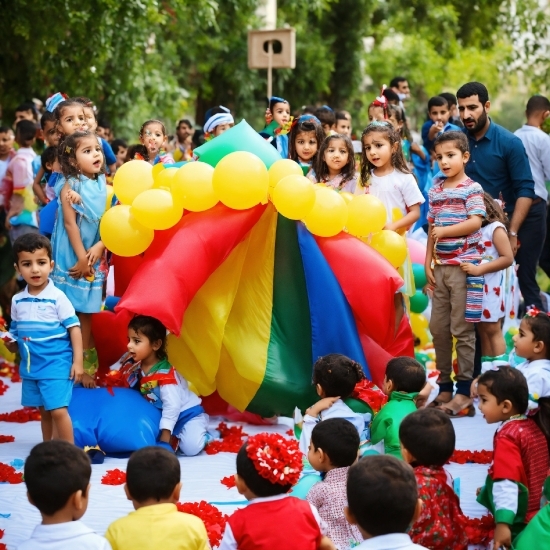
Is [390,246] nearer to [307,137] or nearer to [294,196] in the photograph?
[294,196]

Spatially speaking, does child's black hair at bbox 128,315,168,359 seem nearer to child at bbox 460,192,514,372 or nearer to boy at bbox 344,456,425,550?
child at bbox 460,192,514,372

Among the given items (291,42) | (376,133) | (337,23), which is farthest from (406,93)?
(337,23)

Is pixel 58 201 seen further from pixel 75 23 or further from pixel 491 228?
pixel 75 23

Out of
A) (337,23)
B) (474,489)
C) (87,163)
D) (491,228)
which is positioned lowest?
(474,489)

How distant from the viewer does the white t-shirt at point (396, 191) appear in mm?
6379

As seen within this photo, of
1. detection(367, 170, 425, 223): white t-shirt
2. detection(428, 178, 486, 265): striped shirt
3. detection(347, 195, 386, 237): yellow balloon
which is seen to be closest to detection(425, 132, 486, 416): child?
detection(428, 178, 486, 265): striped shirt

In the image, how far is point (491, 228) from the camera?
6062 mm

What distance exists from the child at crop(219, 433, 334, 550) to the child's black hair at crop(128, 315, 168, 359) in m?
2.07

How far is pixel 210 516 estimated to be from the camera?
4.31m

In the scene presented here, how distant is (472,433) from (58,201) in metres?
2.99

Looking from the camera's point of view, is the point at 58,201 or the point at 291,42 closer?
the point at 58,201

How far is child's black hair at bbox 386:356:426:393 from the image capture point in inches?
194

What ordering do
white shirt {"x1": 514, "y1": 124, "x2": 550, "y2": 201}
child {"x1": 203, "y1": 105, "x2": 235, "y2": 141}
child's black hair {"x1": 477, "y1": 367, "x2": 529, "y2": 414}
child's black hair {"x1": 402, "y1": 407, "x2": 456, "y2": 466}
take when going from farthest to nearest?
1. white shirt {"x1": 514, "y1": 124, "x2": 550, "y2": 201}
2. child {"x1": 203, "y1": 105, "x2": 235, "y2": 141}
3. child's black hair {"x1": 477, "y1": 367, "x2": 529, "y2": 414}
4. child's black hair {"x1": 402, "y1": 407, "x2": 456, "y2": 466}

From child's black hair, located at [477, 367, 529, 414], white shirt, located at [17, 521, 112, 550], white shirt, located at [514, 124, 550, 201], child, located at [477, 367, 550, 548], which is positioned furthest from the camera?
white shirt, located at [514, 124, 550, 201]
